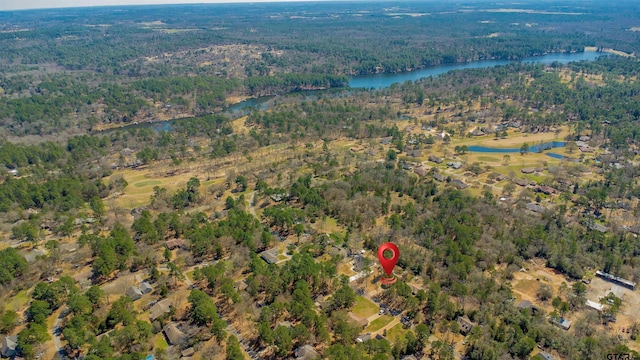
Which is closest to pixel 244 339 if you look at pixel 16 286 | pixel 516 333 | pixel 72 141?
pixel 516 333

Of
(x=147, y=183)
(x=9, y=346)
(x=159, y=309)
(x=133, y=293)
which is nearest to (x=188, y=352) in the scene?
(x=159, y=309)

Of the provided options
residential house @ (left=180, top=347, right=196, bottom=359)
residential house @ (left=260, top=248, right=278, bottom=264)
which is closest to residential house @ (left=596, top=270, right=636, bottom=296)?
residential house @ (left=260, top=248, right=278, bottom=264)

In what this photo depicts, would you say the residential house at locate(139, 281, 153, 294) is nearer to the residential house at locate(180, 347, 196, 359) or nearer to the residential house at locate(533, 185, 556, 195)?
the residential house at locate(180, 347, 196, 359)

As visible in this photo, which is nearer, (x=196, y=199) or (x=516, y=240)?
(x=516, y=240)

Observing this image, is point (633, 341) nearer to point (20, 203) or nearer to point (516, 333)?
point (516, 333)

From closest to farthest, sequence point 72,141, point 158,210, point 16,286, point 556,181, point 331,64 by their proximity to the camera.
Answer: point 16,286 → point 158,210 → point 556,181 → point 72,141 → point 331,64

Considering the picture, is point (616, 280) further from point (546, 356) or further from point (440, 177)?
point (440, 177)

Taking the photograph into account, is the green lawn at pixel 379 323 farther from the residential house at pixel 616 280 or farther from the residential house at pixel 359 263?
the residential house at pixel 616 280
